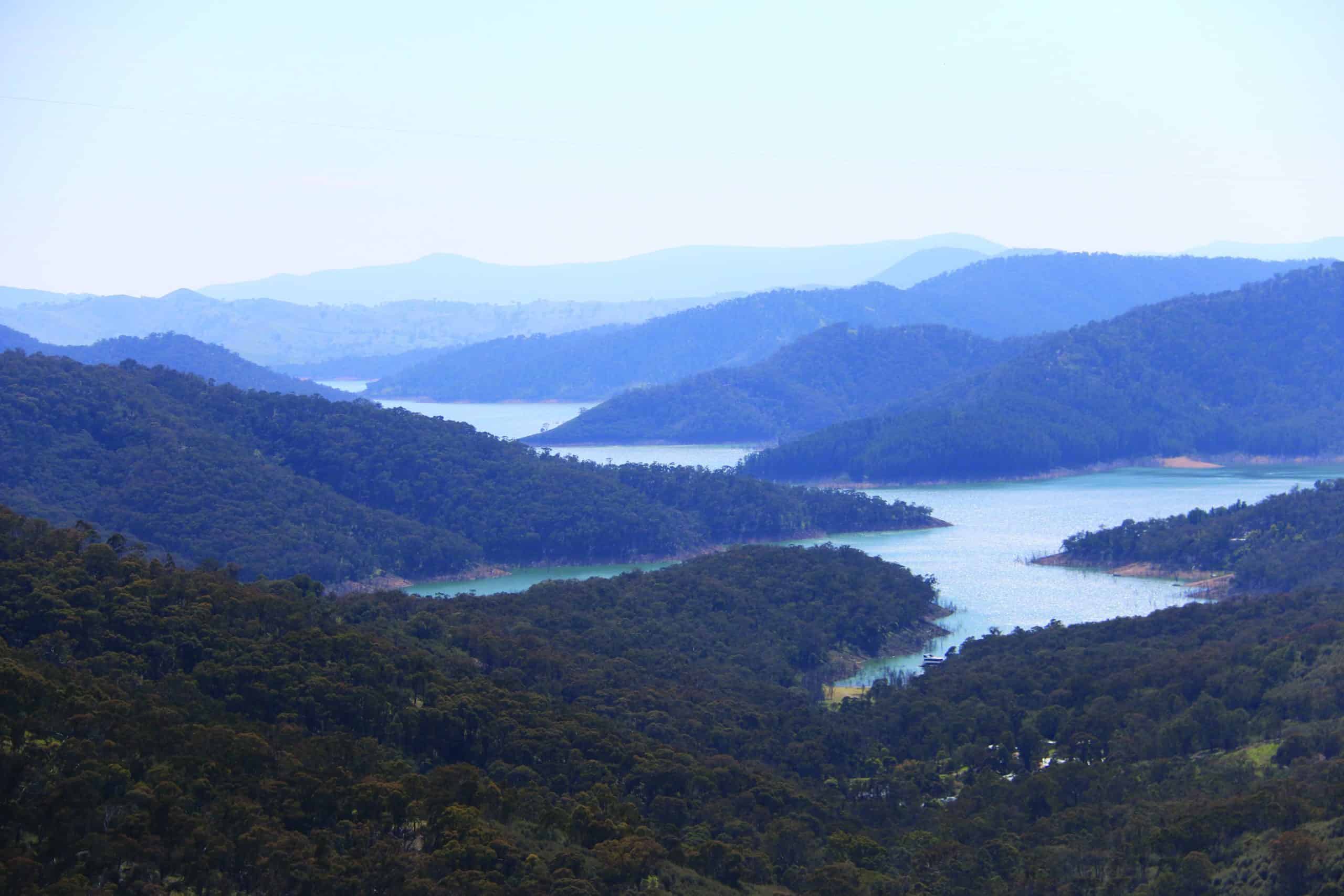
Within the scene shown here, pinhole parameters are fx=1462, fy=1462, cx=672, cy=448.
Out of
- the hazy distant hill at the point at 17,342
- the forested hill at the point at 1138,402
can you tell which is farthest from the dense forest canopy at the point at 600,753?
the hazy distant hill at the point at 17,342

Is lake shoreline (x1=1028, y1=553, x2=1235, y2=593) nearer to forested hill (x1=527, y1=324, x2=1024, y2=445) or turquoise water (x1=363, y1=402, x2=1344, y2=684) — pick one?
turquoise water (x1=363, y1=402, x2=1344, y2=684)

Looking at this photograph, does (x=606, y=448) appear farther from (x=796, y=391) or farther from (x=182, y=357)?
(x=182, y=357)

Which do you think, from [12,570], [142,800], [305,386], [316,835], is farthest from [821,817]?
[305,386]

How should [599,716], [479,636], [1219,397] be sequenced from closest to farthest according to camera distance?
[599,716] → [479,636] → [1219,397]

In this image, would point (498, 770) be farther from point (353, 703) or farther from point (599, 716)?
point (599, 716)

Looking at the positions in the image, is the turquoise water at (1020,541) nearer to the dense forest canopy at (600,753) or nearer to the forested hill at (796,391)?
the dense forest canopy at (600,753)

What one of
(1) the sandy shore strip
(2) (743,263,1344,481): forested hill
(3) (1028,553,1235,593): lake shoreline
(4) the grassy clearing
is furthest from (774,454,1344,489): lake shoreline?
(4) the grassy clearing
